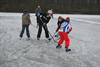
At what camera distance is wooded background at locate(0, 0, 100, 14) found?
56.7 m

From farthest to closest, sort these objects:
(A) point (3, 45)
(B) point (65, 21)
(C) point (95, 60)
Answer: (A) point (3, 45), (B) point (65, 21), (C) point (95, 60)

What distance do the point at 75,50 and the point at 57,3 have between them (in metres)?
46.9

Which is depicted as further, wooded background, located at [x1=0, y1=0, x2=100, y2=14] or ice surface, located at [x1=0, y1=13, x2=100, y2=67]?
wooded background, located at [x1=0, y1=0, x2=100, y2=14]

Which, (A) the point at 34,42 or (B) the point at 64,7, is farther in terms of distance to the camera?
(B) the point at 64,7

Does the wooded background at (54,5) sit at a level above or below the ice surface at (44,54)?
below

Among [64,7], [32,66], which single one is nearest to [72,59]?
[32,66]

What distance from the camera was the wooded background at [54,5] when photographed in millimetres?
56731

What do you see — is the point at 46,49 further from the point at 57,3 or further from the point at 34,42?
the point at 57,3

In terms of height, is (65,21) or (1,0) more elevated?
(65,21)

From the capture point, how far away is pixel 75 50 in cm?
1330

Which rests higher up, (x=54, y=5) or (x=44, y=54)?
(x=44, y=54)

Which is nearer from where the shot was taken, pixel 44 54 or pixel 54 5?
pixel 44 54

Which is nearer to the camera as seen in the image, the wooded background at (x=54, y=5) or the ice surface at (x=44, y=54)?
the ice surface at (x=44, y=54)

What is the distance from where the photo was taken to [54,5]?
59.1m
